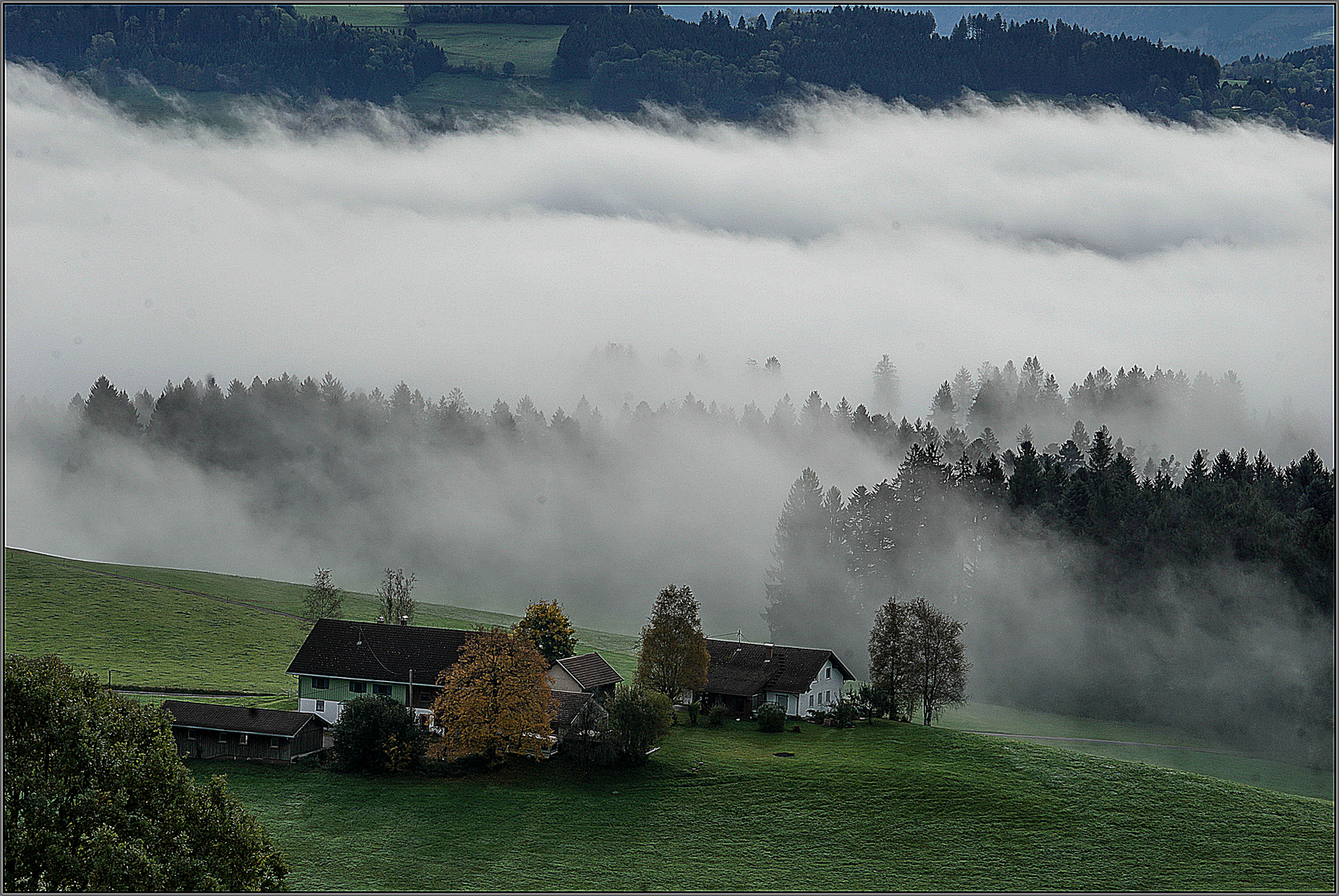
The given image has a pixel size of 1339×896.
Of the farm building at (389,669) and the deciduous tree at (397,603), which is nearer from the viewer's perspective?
the farm building at (389,669)

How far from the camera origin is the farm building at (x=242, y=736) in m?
61.3

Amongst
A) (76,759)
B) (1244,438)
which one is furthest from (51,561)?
(1244,438)

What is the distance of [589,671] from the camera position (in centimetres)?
7175

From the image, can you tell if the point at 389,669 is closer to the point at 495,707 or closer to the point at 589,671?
the point at 495,707

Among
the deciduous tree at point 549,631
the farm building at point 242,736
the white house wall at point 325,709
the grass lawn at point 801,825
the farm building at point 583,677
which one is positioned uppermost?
the deciduous tree at point 549,631

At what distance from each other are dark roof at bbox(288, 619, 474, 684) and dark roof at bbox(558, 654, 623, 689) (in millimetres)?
7087

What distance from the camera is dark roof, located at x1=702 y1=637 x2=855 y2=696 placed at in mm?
74562

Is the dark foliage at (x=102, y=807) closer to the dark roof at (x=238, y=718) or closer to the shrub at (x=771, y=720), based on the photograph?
the dark roof at (x=238, y=718)

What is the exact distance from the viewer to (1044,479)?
4247 inches

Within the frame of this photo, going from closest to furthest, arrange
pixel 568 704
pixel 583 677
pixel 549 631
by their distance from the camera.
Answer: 1. pixel 568 704
2. pixel 583 677
3. pixel 549 631

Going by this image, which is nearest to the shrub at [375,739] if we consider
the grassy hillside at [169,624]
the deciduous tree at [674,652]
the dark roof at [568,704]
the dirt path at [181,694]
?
the dark roof at [568,704]

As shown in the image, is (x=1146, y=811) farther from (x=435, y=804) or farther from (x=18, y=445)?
(x=18, y=445)

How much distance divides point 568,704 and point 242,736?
19.3 metres

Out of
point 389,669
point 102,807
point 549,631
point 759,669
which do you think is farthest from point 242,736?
point 759,669
